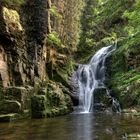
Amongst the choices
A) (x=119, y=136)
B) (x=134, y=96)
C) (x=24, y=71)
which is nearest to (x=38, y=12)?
(x=24, y=71)

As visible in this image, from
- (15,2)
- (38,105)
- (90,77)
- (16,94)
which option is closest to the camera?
(16,94)

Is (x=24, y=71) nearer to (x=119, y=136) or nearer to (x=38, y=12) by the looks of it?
(x=38, y=12)

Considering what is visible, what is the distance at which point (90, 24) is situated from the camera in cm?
5366

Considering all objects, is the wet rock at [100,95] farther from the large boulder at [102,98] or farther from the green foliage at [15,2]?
the green foliage at [15,2]

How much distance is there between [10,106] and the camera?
2186cm

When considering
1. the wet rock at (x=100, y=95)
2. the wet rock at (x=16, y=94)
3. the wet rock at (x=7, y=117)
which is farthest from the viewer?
the wet rock at (x=100, y=95)

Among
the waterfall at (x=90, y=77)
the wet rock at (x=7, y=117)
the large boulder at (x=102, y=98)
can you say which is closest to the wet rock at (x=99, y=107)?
the large boulder at (x=102, y=98)

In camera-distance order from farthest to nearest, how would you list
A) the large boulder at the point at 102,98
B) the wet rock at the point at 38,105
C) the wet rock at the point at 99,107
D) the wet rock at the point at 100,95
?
the wet rock at the point at 100,95, the large boulder at the point at 102,98, the wet rock at the point at 99,107, the wet rock at the point at 38,105

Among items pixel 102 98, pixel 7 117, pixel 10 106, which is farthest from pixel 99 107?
pixel 7 117

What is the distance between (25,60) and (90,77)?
29.0 ft

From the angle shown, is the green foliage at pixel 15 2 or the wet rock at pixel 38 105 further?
the green foliage at pixel 15 2

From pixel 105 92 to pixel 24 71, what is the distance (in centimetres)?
759

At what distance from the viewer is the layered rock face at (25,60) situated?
74.8 feet

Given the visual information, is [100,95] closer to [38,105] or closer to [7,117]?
[38,105]
